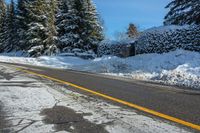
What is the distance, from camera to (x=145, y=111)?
20.8ft

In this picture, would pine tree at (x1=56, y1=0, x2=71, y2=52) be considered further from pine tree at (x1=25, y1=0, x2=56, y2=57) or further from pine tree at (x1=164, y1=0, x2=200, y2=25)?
pine tree at (x1=164, y1=0, x2=200, y2=25)

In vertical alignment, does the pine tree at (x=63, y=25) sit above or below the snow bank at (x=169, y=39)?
above

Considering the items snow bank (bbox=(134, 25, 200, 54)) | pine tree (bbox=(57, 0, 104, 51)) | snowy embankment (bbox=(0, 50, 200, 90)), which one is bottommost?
snowy embankment (bbox=(0, 50, 200, 90))

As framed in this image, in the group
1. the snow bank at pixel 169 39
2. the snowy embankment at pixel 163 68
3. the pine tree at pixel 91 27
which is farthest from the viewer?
the pine tree at pixel 91 27

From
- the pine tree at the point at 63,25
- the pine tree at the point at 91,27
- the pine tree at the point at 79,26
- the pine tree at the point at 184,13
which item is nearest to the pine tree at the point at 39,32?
the pine tree at the point at 63,25

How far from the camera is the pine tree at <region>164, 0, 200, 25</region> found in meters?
→ 24.4

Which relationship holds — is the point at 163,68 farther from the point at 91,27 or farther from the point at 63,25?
the point at 63,25

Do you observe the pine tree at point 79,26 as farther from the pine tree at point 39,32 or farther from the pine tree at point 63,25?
the pine tree at point 39,32

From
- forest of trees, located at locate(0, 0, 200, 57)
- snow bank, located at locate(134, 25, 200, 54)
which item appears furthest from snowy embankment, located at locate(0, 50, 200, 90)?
forest of trees, located at locate(0, 0, 200, 57)

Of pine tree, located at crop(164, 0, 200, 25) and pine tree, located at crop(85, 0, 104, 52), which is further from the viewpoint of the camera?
pine tree, located at crop(85, 0, 104, 52)

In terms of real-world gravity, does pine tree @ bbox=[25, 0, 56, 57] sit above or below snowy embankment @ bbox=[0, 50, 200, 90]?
above

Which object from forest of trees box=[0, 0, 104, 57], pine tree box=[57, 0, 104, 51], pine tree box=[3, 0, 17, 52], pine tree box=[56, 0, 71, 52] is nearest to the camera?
pine tree box=[57, 0, 104, 51]

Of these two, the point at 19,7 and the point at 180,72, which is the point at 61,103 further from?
the point at 19,7

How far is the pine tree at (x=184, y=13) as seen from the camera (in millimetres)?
24398
